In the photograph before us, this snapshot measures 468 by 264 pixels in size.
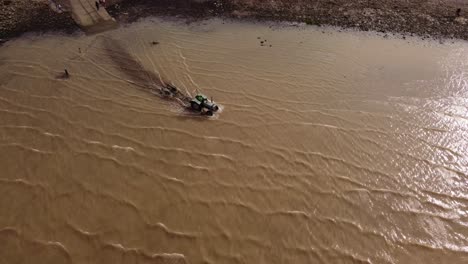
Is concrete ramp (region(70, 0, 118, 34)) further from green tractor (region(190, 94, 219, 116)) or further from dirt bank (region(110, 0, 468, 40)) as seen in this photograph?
green tractor (region(190, 94, 219, 116))

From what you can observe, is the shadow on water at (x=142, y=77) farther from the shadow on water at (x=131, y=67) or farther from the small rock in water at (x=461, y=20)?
the small rock in water at (x=461, y=20)

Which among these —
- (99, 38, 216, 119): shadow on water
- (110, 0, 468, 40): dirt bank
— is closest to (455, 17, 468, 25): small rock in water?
(110, 0, 468, 40): dirt bank

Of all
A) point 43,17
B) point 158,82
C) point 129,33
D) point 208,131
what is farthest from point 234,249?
point 43,17

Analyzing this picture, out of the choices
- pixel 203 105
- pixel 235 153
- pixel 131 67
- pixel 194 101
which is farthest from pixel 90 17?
pixel 235 153

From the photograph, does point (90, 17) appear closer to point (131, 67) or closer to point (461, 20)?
point (131, 67)

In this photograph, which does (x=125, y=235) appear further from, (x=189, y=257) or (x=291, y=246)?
(x=291, y=246)
